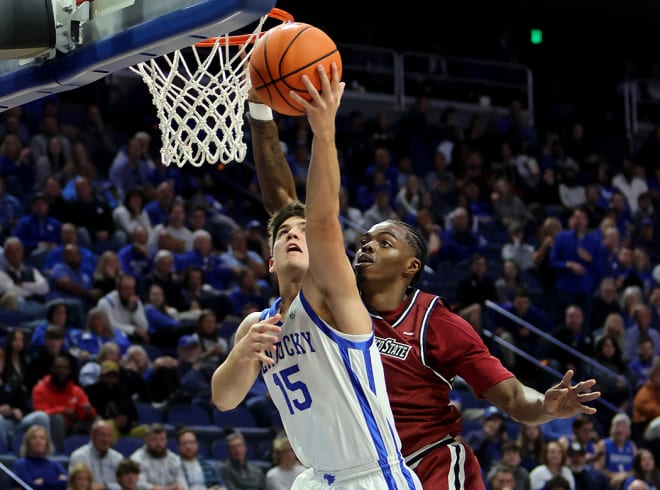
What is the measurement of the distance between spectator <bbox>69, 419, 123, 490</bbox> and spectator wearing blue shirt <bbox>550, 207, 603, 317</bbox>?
6.07 meters

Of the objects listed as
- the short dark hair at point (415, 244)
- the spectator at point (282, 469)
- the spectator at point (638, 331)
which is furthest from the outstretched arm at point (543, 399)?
the spectator at point (638, 331)

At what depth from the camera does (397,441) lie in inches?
159

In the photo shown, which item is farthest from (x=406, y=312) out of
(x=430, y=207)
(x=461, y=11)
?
(x=461, y=11)

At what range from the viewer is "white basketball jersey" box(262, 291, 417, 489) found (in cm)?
389

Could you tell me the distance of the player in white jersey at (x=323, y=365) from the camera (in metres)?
3.78

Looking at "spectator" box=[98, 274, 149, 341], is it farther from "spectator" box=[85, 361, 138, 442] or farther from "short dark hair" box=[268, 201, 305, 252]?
"short dark hair" box=[268, 201, 305, 252]

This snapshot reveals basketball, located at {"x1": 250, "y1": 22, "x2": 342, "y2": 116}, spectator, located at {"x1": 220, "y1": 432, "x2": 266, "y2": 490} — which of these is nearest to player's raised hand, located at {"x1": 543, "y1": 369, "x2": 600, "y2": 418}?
basketball, located at {"x1": 250, "y1": 22, "x2": 342, "y2": 116}

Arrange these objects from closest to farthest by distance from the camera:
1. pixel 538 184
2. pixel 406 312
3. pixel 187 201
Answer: pixel 406 312
pixel 187 201
pixel 538 184

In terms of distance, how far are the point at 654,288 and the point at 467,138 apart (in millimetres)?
3751

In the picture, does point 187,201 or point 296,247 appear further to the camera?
point 187,201

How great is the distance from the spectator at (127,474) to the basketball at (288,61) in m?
4.33

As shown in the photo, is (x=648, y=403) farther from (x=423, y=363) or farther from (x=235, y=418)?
(x=423, y=363)

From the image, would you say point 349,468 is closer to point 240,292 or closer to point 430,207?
point 240,292

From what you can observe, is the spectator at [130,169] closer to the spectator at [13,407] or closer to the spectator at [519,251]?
the spectator at [13,407]
